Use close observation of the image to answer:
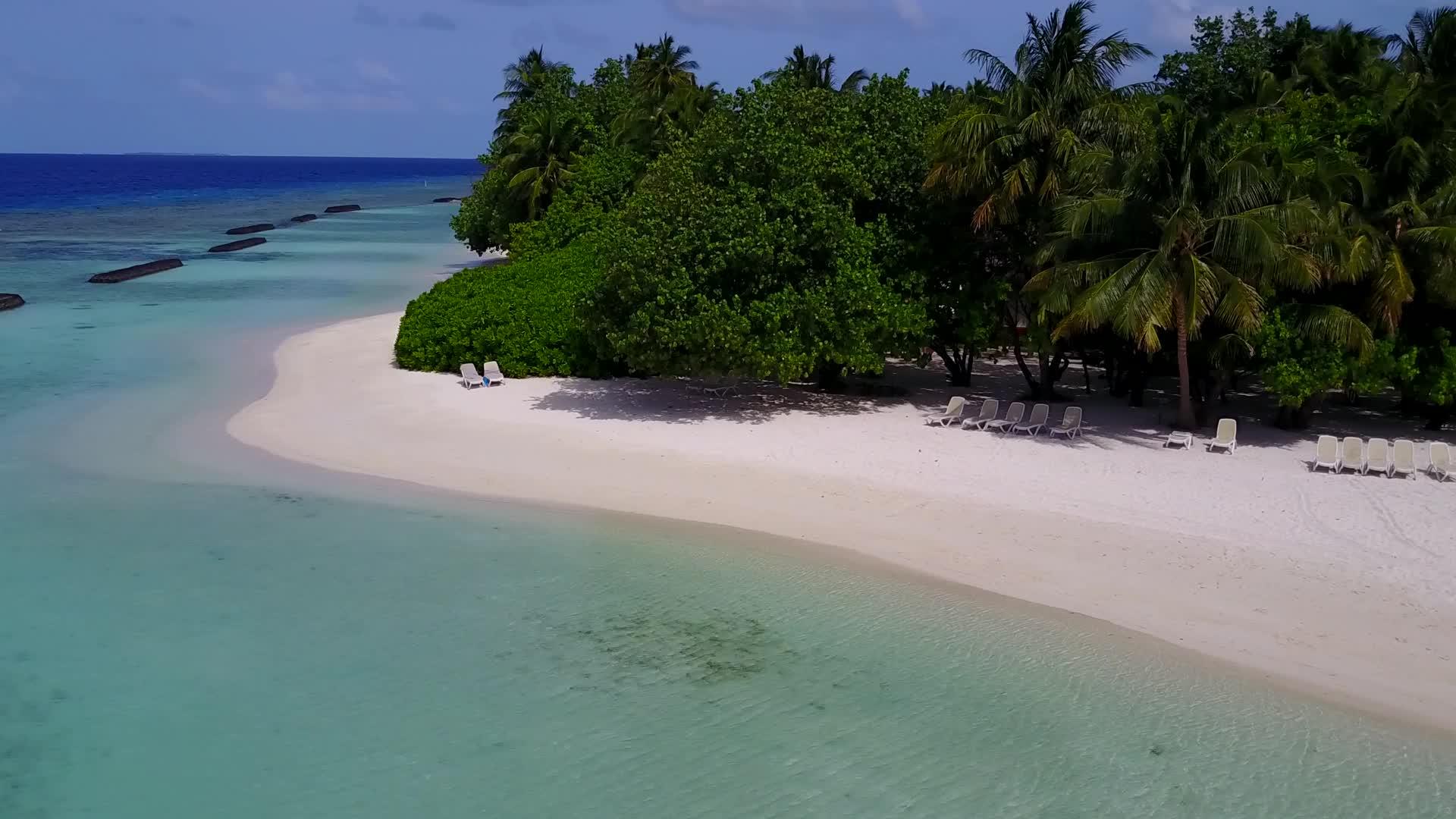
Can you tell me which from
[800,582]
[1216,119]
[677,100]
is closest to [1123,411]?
[1216,119]

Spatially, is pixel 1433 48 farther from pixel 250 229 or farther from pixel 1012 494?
pixel 250 229

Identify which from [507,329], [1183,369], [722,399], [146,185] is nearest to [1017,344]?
[1183,369]

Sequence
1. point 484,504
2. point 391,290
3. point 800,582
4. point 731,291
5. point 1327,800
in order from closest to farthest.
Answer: point 1327,800
point 800,582
point 484,504
point 731,291
point 391,290

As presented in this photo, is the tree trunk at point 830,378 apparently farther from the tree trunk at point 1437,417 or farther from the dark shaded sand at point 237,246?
the dark shaded sand at point 237,246

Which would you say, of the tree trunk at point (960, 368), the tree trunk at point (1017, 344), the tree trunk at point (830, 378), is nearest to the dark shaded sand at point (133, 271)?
the tree trunk at point (830, 378)

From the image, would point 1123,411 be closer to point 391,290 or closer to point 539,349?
point 539,349

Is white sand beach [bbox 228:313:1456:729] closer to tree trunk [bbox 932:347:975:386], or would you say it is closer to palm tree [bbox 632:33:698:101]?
tree trunk [bbox 932:347:975:386]

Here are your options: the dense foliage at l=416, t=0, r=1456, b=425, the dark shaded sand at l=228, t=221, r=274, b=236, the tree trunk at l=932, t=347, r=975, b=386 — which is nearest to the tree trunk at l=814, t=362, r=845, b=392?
the dense foliage at l=416, t=0, r=1456, b=425
